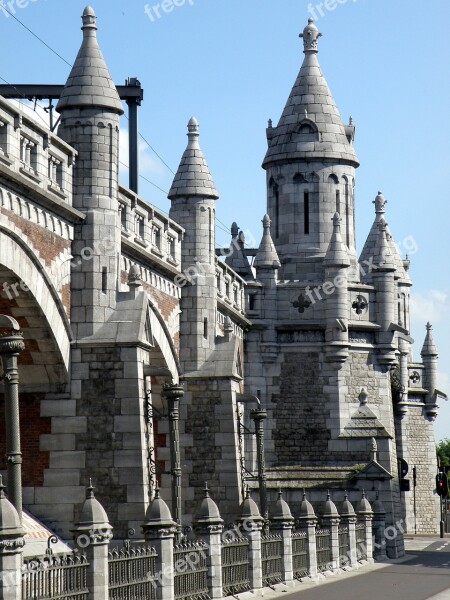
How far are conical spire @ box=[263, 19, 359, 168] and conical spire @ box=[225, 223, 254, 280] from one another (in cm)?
295

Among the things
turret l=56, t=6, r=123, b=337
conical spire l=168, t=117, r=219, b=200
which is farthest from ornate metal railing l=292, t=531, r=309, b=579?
conical spire l=168, t=117, r=219, b=200

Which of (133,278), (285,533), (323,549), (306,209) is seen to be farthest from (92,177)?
(306,209)

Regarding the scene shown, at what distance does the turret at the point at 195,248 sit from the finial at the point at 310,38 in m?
14.5

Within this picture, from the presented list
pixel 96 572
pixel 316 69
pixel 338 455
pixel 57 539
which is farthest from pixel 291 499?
pixel 96 572

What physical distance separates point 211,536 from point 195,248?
45.5 ft

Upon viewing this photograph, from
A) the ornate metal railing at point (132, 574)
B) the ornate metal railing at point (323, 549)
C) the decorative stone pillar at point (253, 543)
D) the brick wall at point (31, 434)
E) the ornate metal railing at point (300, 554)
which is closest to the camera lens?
the ornate metal railing at point (132, 574)

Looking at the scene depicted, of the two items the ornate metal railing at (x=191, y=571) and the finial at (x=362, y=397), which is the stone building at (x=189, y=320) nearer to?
the finial at (x=362, y=397)

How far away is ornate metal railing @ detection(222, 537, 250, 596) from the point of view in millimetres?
27641

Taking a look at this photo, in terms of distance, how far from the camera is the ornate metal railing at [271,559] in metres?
30.6

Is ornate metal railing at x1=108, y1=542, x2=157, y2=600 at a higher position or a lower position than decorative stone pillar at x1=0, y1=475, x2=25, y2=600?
lower

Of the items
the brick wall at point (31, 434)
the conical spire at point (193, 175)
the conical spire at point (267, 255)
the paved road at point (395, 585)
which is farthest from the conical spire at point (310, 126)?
the brick wall at point (31, 434)

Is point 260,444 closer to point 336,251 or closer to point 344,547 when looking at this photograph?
point 344,547

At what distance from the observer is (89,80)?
96.9 ft

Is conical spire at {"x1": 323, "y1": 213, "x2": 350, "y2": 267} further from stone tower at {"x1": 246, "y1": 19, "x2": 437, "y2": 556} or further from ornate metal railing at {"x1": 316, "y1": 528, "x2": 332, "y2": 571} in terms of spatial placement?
ornate metal railing at {"x1": 316, "y1": 528, "x2": 332, "y2": 571}
